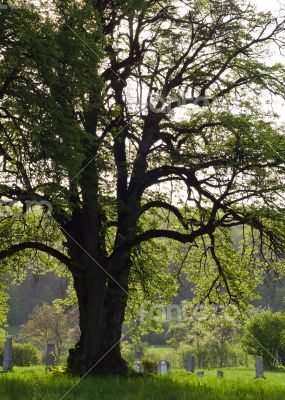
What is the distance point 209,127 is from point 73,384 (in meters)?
9.15

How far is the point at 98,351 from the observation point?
1540cm

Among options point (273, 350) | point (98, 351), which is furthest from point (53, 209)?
point (273, 350)

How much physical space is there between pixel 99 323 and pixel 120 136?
564cm

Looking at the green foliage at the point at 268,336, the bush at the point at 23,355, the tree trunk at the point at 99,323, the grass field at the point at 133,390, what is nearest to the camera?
the grass field at the point at 133,390

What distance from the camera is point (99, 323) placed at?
15555 mm

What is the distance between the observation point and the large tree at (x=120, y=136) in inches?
447

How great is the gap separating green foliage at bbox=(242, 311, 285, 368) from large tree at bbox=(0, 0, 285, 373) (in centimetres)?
2514

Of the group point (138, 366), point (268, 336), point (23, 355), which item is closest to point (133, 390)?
point (138, 366)

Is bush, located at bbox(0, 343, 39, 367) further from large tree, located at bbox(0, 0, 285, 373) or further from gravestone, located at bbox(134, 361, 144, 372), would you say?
large tree, located at bbox(0, 0, 285, 373)

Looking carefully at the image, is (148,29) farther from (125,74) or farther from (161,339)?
(161,339)

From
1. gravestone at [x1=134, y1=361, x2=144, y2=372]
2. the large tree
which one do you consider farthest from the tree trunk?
gravestone at [x1=134, y1=361, x2=144, y2=372]

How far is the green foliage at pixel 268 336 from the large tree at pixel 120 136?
25.1m

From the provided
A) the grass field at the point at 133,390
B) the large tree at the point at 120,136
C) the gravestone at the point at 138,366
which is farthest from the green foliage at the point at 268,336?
the grass field at the point at 133,390

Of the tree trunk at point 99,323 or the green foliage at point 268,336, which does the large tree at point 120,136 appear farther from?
the green foliage at point 268,336
